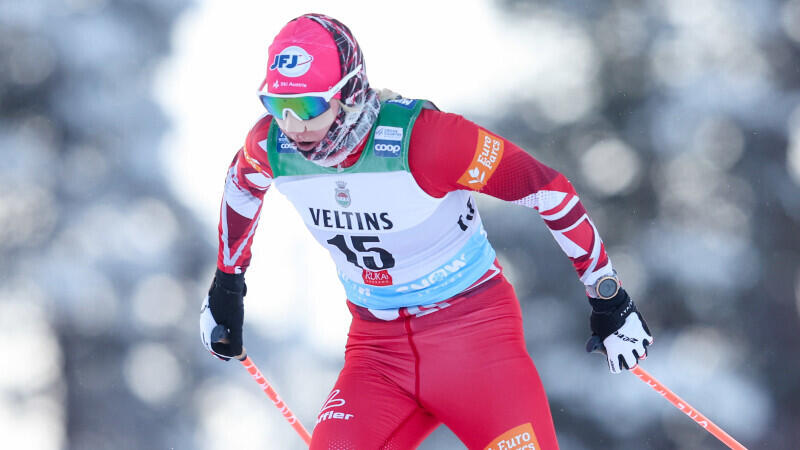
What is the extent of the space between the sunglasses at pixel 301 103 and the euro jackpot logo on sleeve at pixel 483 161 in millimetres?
346

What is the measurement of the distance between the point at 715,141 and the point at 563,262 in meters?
0.91

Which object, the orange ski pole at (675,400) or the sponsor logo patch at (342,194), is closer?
the sponsor logo patch at (342,194)

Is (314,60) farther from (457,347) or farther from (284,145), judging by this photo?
(457,347)

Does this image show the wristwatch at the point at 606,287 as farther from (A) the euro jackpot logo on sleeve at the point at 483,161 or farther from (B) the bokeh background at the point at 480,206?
(B) the bokeh background at the point at 480,206

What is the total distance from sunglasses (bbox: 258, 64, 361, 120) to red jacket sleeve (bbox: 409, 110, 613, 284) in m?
0.22

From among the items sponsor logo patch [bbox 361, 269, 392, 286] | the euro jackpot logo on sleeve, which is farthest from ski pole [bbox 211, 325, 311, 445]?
the euro jackpot logo on sleeve

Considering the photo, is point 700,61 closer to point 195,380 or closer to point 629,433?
point 629,433

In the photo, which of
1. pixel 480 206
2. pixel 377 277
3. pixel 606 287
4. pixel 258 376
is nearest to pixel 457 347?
pixel 377 277

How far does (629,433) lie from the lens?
420 cm

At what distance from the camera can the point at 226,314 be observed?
8.26 feet

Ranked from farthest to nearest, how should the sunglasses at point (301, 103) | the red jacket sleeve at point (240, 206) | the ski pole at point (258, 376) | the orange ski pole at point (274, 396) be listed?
the orange ski pole at point (274, 396)
the ski pole at point (258, 376)
the red jacket sleeve at point (240, 206)
the sunglasses at point (301, 103)

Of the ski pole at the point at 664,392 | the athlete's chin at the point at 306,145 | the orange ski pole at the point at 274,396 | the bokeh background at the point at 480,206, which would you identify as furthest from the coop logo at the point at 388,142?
the bokeh background at the point at 480,206

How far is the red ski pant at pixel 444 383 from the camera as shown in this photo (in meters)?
1.98

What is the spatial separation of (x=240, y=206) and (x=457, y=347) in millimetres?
768
